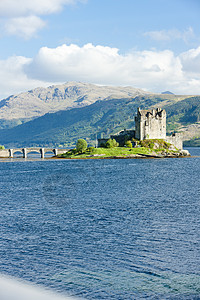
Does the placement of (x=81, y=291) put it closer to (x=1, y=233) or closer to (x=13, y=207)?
(x=1, y=233)

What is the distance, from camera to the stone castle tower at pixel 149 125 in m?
180

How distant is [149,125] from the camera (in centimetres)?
18212

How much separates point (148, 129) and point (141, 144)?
10.9m

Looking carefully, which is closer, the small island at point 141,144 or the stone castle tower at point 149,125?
the small island at point 141,144

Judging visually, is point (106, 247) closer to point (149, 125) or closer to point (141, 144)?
point (141, 144)

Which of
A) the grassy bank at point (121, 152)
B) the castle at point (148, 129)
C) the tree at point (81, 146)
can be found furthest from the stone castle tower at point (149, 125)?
the tree at point (81, 146)

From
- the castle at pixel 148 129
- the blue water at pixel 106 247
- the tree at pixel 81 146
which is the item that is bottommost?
the blue water at pixel 106 247

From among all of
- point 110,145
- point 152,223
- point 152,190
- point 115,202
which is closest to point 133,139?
point 110,145

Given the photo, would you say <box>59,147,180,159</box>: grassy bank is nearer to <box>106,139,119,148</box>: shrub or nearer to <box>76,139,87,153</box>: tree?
<box>76,139,87,153</box>: tree

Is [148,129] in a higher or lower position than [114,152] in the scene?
higher

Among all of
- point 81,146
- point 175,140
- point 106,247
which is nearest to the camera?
point 106,247

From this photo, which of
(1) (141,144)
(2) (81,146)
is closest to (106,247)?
(1) (141,144)

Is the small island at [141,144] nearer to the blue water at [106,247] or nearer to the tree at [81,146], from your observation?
the tree at [81,146]

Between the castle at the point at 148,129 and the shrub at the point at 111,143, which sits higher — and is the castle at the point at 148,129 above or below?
above
